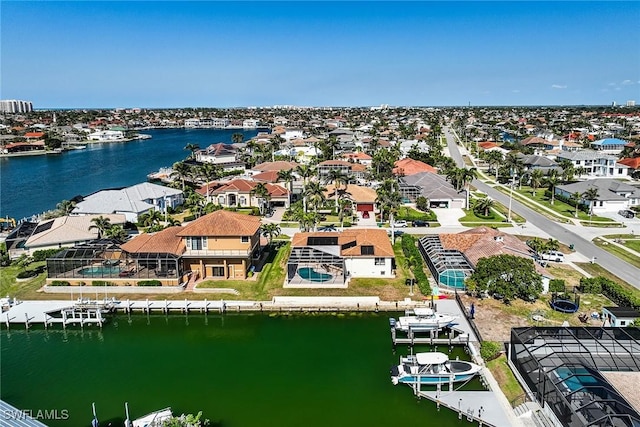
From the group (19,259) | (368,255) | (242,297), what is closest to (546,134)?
(368,255)

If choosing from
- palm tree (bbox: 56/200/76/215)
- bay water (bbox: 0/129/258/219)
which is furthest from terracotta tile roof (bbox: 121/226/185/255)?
bay water (bbox: 0/129/258/219)

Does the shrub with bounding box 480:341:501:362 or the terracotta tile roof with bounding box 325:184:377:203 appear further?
the terracotta tile roof with bounding box 325:184:377:203

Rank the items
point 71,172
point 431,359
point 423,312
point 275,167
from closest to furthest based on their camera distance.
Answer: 1. point 431,359
2. point 423,312
3. point 275,167
4. point 71,172

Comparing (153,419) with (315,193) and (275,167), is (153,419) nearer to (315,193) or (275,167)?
(315,193)

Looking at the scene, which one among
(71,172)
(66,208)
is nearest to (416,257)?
(66,208)

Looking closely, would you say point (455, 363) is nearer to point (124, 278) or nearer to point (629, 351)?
point (629, 351)

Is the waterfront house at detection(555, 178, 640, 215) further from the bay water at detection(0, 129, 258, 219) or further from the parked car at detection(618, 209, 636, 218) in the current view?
the bay water at detection(0, 129, 258, 219)

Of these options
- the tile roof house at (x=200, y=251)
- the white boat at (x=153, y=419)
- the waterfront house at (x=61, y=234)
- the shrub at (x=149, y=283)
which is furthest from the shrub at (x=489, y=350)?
the waterfront house at (x=61, y=234)
